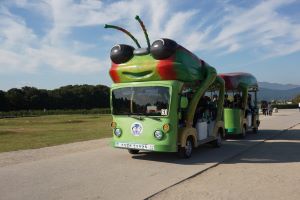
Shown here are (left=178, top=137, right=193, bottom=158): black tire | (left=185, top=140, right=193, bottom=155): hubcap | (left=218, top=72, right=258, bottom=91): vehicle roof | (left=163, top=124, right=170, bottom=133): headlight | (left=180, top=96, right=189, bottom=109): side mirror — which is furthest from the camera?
(left=218, top=72, right=258, bottom=91): vehicle roof

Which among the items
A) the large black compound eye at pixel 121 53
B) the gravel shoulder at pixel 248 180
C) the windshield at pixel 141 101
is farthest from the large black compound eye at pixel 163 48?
the gravel shoulder at pixel 248 180

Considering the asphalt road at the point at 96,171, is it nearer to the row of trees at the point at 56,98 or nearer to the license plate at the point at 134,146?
the license plate at the point at 134,146

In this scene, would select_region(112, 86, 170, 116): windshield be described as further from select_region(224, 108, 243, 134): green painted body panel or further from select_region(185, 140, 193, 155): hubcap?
select_region(224, 108, 243, 134): green painted body panel

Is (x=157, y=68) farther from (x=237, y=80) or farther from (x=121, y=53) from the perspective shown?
(x=237, y=80)

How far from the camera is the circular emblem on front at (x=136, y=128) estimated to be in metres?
11.3

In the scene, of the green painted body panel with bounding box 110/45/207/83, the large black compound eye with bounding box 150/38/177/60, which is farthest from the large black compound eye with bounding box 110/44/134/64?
the large black compound eye with bounding box 150/38/177/60

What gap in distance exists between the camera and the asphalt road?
7539mm

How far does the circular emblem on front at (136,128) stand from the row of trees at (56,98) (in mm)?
80019

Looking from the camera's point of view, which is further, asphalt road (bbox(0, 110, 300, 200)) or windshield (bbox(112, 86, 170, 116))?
windshield (bbox(112, 86, 170, 116))

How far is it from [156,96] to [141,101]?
20.5 inches

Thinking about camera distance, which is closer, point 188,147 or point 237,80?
point 188,147

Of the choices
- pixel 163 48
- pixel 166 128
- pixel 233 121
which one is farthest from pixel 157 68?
pixel 233 121

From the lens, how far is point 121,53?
11.8 metres

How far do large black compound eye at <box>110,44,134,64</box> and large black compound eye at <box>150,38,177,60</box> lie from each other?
999 mm
